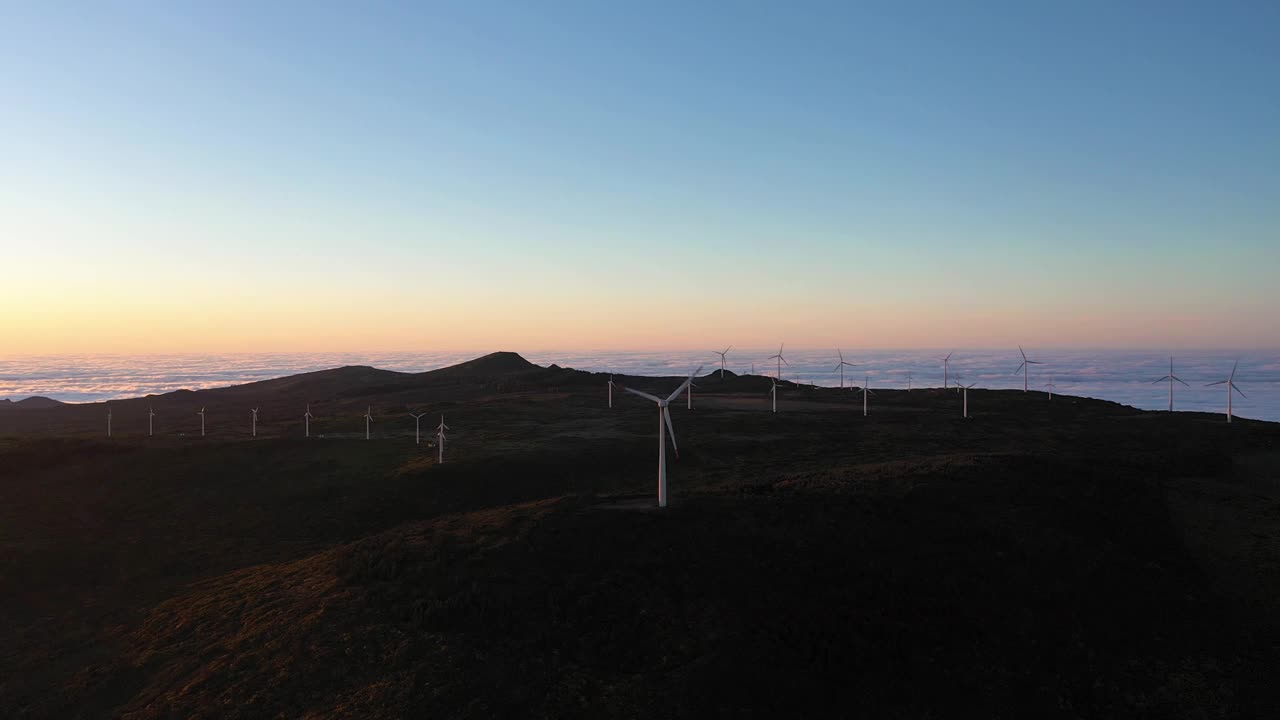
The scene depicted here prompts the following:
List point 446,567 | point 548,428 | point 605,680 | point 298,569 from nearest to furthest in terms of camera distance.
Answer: point 605,680, point 446,567, point 298,569, point 548,428

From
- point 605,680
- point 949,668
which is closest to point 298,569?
point 605,680

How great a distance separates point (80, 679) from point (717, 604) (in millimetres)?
25441

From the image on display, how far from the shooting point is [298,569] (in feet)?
125

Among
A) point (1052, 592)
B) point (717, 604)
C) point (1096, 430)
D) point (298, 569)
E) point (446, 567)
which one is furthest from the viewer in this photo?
point (1096, 430)

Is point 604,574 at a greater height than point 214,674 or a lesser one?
greater

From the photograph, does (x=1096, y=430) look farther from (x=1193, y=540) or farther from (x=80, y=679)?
(x=80, y=679)

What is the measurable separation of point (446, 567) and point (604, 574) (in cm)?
797

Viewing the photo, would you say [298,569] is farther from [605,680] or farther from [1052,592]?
[1052,592]

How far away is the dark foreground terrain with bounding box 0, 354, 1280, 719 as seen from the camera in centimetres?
2438

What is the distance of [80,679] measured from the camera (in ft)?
89.9

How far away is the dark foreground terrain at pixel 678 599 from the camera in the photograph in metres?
24.4

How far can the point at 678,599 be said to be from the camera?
94.4 feet

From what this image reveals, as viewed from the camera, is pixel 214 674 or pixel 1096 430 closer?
pixel 214 674

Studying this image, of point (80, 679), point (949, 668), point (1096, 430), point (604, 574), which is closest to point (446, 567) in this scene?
point (604, 574)
